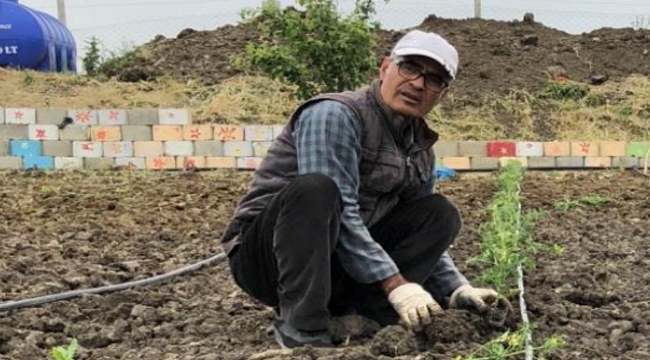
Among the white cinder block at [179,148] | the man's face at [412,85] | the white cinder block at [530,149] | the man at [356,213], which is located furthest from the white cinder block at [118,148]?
the man's face at [412,85]

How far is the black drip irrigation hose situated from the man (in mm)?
931

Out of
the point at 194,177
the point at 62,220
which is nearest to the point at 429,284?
the point at 62,220

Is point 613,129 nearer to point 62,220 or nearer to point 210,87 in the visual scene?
point 210,87

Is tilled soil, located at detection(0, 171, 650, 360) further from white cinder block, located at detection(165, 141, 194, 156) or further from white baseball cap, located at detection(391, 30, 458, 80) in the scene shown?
white baseball cap, located at detection(391, 30, 458, 80)

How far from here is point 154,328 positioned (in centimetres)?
315

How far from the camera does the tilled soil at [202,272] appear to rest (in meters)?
2.76

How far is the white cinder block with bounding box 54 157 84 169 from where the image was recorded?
7.51 metres

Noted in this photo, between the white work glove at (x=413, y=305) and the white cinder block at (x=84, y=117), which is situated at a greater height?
the white cinder block at (x=84, y=117)

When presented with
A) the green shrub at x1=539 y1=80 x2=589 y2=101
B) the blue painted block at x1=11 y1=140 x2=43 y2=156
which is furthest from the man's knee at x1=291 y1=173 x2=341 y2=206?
the green shrub at x1=539 y1=80 x2=589 y2=101

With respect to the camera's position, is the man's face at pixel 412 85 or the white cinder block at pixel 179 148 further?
the white cinder block at pixel 179 148

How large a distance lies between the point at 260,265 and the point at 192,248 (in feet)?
6.74

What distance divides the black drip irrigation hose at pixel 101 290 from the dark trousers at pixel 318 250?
0.93 meters

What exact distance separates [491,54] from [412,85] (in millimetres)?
7962

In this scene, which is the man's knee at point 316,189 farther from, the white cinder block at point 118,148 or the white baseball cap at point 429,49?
the white cinder block at point 118,148
